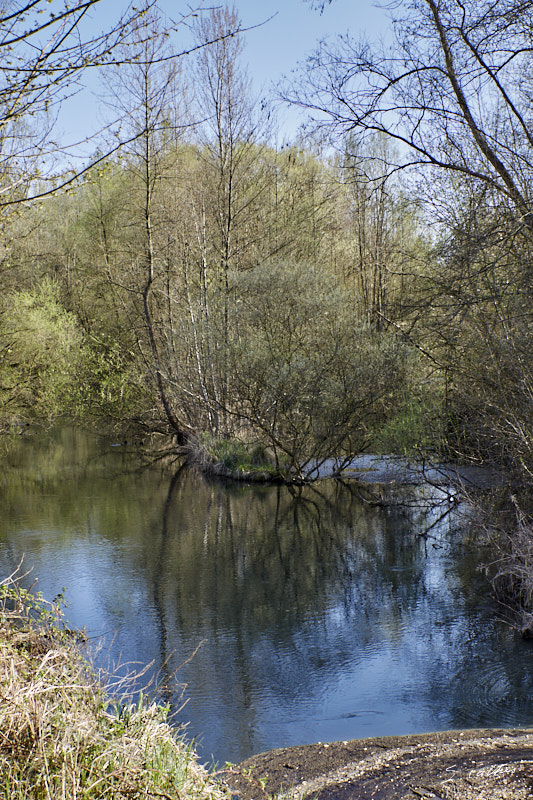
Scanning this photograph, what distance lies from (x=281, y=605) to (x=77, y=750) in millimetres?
5679

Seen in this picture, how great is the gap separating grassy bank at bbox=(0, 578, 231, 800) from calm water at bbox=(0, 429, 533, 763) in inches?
74.0

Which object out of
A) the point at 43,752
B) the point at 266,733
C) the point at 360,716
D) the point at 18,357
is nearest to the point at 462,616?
the point at 360,716

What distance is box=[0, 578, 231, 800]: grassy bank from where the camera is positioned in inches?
131

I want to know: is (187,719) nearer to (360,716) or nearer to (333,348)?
(360,716)

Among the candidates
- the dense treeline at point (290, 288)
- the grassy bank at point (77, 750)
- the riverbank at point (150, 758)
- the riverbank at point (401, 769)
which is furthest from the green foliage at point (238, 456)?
the grassy bank at point (77, 750)

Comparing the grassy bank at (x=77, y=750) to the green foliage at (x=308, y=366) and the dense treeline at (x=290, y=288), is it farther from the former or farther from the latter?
the green foliage at (x=308, y=366)

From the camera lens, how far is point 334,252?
24.8m

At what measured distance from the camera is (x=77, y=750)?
3.49 m

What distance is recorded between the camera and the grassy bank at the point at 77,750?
3340mm

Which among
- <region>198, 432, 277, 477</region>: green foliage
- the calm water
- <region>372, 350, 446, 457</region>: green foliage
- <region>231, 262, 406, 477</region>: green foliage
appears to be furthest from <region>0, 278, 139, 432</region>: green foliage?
<region>372, 350, 446, 457</region>: green foliage

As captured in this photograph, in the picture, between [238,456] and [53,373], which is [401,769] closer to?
[238,456]

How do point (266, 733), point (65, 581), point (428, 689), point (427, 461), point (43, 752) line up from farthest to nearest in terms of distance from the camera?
point (427, 461) → point (65, 581) → point (428, 689) → point (266, 733) → point (43, 752)

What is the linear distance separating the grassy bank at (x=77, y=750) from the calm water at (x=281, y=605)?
1881 millimetres

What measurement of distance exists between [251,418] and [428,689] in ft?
33.6
